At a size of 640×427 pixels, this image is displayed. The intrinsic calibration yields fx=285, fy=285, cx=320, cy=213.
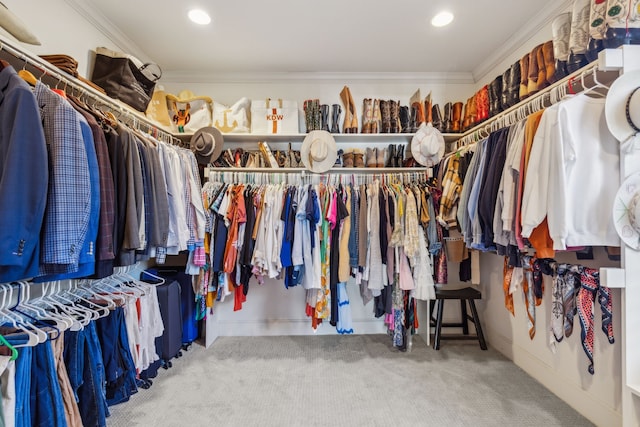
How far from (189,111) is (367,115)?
1674 mm

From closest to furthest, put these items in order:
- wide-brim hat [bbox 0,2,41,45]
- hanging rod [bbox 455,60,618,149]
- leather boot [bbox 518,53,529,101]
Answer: wide-brim hat [bbox 0,2,41,45] → hanging rod [bbox 455,60,618,149] → leather boot [bbox 518,53,529,101]

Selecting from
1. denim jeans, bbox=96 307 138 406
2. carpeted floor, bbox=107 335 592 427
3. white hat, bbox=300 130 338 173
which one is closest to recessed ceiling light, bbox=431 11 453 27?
white hat, bbox=300 130 338 173

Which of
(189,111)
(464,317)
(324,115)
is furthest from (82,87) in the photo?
(464,317)

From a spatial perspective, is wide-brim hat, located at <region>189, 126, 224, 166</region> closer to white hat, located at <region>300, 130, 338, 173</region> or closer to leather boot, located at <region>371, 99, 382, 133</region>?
white hat, located at <region>300, 130, 338, 173</region>

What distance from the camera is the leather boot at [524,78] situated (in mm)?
1871

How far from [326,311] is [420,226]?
1.04 meters

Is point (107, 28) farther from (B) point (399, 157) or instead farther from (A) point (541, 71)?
(A) point (541, 71)

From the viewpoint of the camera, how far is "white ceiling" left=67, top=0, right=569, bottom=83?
1943mm

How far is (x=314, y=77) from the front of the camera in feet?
9.43

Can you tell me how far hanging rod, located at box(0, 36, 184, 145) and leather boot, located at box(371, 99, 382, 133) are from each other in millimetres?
1836

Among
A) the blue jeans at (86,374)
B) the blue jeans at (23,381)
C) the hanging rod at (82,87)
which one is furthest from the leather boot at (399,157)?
the blue jeans at (23,381)

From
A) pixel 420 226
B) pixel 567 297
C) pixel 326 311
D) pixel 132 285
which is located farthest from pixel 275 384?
pixel 567 297

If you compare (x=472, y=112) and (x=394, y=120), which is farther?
(x=394, y=120)

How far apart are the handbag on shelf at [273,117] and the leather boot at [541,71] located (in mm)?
1824
